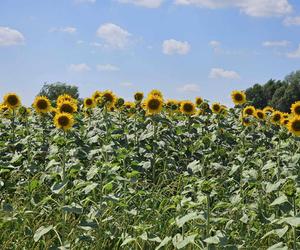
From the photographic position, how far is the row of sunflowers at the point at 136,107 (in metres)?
7.27

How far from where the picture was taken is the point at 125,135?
27.3ft

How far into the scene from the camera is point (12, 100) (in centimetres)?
896

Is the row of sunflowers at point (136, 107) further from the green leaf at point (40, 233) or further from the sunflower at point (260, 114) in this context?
the green leaf at point (40, 233)

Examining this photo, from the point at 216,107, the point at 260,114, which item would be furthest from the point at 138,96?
the point at 260,114

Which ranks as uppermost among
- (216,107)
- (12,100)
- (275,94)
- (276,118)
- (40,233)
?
(275,94)

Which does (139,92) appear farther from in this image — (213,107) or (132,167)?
(132,167)

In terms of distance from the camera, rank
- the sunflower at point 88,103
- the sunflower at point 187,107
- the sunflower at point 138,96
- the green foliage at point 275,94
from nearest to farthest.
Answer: the sunflower at point 187,107
the sunflower at point 138,96
the sunflower at point 88,103
the green foliage at point 275,94

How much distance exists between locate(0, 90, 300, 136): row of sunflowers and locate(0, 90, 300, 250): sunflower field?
2 centimetres

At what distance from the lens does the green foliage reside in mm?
59781

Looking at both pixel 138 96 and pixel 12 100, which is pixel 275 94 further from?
pixel 12 100

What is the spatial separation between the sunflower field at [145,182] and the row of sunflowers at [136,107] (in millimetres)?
18

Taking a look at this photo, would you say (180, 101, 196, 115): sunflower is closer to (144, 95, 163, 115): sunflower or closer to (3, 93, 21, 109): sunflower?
(144, 95, 163, 115): sunflower

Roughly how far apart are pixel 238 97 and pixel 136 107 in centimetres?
233

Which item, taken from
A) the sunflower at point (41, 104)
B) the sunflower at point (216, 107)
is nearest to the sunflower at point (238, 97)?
the sunflower at point (216, 107)
